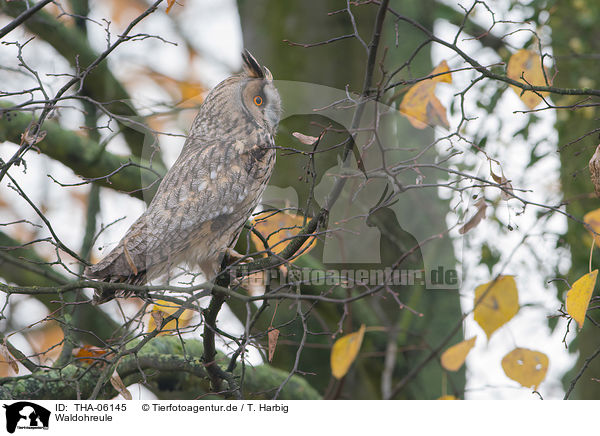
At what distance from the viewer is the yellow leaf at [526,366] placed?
1599 millimetres

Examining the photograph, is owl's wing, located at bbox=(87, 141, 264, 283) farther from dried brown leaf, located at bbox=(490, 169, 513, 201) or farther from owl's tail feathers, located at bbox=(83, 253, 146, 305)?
dried brown leaf, located at bbox=(490, 169, 513, 201)

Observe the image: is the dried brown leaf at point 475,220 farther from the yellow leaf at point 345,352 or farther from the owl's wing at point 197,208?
the owl's wing at point 197,208

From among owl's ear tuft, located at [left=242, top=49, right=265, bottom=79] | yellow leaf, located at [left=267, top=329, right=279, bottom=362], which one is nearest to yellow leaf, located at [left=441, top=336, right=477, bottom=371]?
yellow leaf, located at [left=267, top=329, right=279, bottom=362]

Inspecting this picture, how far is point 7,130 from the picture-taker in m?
2.25

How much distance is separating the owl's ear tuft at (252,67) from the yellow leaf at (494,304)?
0.92m

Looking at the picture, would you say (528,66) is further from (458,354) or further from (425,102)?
(458,354)
